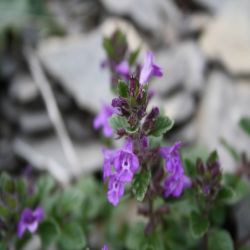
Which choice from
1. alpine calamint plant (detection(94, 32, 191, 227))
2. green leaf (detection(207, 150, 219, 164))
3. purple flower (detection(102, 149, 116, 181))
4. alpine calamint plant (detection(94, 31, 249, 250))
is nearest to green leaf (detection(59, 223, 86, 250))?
alpine calamint plant (detection(94, 31, 249, 250))

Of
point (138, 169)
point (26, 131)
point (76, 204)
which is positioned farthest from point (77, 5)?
point (138, 169)

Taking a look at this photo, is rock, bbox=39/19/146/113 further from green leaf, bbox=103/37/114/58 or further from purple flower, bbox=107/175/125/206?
purple flower, bbox=107/175/125/206

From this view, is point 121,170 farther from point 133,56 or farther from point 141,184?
point 133,56

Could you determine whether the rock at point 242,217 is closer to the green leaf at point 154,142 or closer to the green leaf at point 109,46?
the green leaf at point 154,142

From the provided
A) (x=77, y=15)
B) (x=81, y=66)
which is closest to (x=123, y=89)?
(x=81, y=66)

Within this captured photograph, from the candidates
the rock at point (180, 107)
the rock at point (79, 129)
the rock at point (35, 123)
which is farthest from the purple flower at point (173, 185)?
the rock at point (35, 123)

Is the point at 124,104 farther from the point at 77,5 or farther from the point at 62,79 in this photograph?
the point at 77,5
